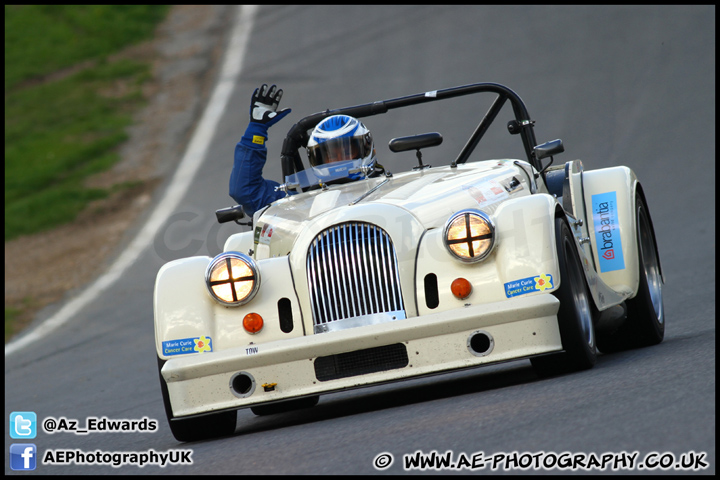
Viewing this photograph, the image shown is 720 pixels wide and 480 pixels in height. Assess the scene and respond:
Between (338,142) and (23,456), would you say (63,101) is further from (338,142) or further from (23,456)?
(23,456)

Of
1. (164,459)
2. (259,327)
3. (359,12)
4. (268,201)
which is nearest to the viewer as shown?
(164,459)

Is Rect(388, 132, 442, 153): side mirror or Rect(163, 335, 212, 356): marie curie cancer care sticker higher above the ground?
Rect(388, 132, 442, 153): side mirror

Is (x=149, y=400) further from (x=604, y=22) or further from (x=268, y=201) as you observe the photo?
(x=604, y=22)

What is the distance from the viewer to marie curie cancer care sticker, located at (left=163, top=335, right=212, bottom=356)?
5941 millimetres

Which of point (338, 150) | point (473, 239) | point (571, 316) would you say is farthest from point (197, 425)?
point (338, 150)

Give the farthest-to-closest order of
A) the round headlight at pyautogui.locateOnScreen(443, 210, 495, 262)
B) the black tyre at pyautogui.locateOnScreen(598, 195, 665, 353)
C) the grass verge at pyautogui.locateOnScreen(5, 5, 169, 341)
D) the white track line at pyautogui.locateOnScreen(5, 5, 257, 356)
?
the grass verge at pyautogui.locateOnScreen(5, 5, 169, 341) → the white track line at pyautogui.locateOnScreen(5, 5, 257, 356) → the black tyre at pyautogui.locateOnScreen(598, 195, 665, 353) → the round headlight at pyautogui.locateOnScreen(443, 210, 495, 262)

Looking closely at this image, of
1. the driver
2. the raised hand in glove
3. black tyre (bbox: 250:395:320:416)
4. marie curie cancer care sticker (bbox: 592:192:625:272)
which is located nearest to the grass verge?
Result: the driver

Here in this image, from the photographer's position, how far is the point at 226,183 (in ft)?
62.1

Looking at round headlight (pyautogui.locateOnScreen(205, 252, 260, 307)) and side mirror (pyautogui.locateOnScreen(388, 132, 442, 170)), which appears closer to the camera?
round headlight (pyautogui.locateOnScreen(205, 252, 260, 307))

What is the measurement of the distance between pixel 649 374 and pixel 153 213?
13.3 metres

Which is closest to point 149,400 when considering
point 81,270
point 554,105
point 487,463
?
point 487,463

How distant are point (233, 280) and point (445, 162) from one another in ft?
40.6

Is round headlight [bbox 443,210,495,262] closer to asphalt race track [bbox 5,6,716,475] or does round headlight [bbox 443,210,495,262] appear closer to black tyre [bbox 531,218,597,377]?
black tyre [bbox 531,218,597,377]

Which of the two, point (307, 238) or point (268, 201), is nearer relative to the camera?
point (307, 238)
